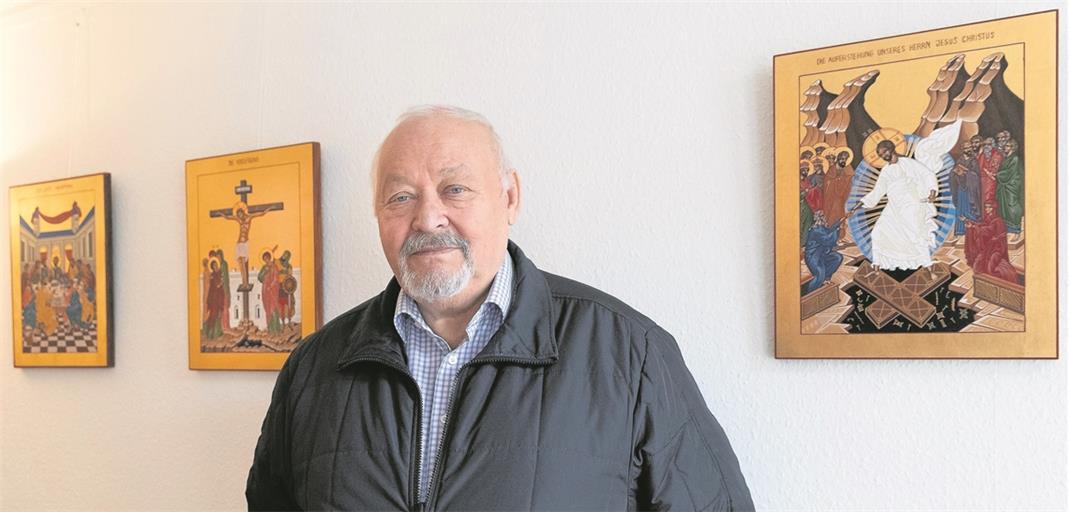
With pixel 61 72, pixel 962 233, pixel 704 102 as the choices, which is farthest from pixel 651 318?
pixel 61 72

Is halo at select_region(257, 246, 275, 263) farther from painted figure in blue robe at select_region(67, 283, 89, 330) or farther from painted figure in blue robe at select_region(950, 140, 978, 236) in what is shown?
painted figure in blue robe at select_region(950, 140, 978, 236)

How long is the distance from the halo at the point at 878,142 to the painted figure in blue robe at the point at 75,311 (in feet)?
6.49

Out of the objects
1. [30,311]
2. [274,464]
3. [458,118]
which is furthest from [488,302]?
[30,311]

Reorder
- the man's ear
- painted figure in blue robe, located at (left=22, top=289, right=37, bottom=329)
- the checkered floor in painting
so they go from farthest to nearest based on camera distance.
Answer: painted figure in blue robe, located at (left=22, top=289, right=37, bottom=329), the checkered floor in painting, the man's ear

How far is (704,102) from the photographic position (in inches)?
65.6

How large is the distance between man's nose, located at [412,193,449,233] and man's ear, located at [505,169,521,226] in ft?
0.45

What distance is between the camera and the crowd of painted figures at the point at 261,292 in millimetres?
2148

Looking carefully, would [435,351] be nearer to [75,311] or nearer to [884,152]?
[884,152]

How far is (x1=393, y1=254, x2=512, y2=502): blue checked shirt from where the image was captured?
1.49 metres

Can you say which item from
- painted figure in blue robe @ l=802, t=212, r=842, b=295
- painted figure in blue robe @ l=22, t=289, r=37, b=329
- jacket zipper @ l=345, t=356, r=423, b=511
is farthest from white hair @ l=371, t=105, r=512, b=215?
painted figure in blue robe @ l=22, t=289, r=37, b=329

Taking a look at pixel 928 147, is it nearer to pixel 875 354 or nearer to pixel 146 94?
pixel 875 354

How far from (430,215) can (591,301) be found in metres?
0.29

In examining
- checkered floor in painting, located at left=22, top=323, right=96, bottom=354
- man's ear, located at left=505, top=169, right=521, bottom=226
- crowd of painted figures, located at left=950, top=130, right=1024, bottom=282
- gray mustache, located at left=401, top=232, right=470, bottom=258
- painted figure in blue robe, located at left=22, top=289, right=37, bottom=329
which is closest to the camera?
crowd of painted figures, located at left=950, top=130, right=1024, bottom=282

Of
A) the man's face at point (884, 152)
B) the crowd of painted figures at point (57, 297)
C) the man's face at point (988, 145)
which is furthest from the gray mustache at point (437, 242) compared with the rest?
the crowd of painted figures at point (57, 297)
